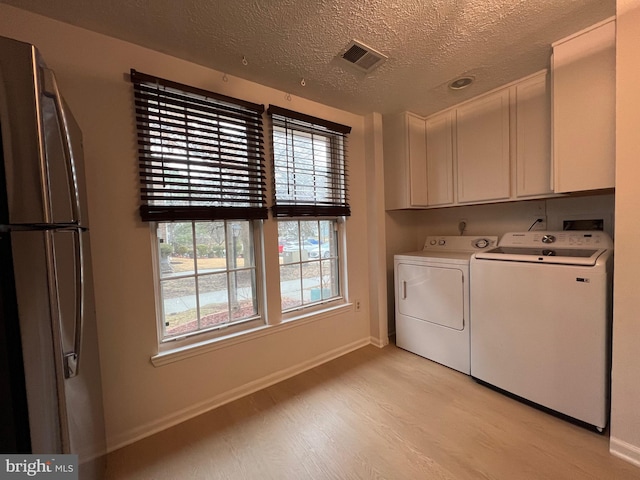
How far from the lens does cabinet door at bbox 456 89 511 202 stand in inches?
83.9

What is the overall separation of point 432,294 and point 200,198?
6.68 ft

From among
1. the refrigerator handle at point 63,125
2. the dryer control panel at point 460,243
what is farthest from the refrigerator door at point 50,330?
the dryer control panel at point 460,243

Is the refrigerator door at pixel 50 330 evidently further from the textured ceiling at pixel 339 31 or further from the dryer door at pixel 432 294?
the dryer door at pixel 432 294

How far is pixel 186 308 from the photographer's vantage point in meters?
1.78

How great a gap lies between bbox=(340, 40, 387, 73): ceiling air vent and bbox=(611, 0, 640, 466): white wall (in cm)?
117

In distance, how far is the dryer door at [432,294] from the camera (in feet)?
→ 6.99

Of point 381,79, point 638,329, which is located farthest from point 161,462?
point 381,79

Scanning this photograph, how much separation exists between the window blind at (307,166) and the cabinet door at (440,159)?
88 centimetres

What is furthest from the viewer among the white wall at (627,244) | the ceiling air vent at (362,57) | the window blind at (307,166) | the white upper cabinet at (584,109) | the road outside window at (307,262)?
the road outside window at (307,262)

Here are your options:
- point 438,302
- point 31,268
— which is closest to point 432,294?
point 438,302

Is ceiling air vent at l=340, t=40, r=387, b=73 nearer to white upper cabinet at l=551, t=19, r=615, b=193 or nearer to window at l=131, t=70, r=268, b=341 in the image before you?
window at l=131, t=70, r=268, b=341

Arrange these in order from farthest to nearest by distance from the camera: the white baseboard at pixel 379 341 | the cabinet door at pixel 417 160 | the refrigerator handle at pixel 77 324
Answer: the white baseboard at pixel 379 341, the cabinet door at pixel 417 160, the refrigerator handle at pixel 77 324

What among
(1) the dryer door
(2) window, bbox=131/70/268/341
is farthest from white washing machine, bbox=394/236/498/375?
(2) window, bbox=131/70/268/341

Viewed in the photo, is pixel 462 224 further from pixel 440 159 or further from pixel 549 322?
pixel 549 322
